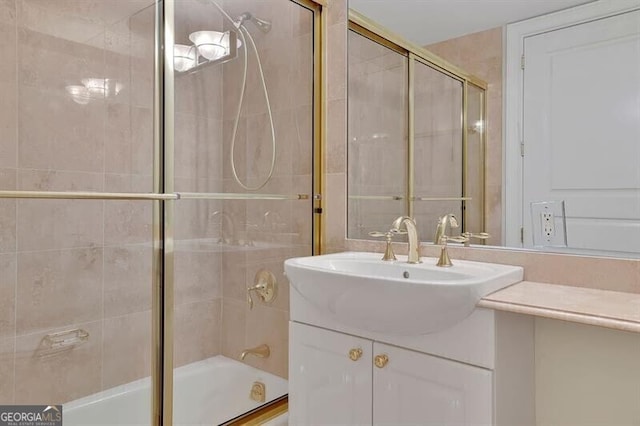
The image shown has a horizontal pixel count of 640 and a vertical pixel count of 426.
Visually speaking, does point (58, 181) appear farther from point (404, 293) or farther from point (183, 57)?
point (404, 293)

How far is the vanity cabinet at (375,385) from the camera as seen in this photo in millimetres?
1130

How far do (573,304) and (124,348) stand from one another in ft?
4.97

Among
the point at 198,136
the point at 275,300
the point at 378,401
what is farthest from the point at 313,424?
the point at 198,136

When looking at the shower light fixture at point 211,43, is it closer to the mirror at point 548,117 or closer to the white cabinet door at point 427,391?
the mirror at point 548,117

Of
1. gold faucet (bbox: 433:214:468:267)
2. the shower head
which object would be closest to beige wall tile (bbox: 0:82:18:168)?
the shower head

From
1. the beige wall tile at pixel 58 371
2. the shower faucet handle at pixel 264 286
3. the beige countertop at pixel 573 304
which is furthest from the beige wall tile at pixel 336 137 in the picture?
the beige wall tile at pixel 58 371

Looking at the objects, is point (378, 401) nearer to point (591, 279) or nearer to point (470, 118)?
point (591, 279)

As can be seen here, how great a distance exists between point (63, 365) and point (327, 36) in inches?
66.5

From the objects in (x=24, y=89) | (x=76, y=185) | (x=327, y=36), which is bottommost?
(x=76, y=185)

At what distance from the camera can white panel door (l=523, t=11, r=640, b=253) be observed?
4.04ft

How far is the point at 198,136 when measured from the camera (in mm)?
1679

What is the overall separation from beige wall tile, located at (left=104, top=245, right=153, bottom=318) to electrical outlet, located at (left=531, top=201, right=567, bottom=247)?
1.37 metres

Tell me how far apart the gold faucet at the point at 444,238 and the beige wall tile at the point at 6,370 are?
58.1 inches

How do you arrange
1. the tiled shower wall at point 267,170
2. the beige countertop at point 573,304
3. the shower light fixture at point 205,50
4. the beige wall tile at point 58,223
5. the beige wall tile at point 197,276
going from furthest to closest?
the tiled shower wall at point 267,170
the beige wall tile at point 197,276
the shower light fixture at point 205,50
the beige wall tile at point 58,223
the beige countertop at point 573,304
